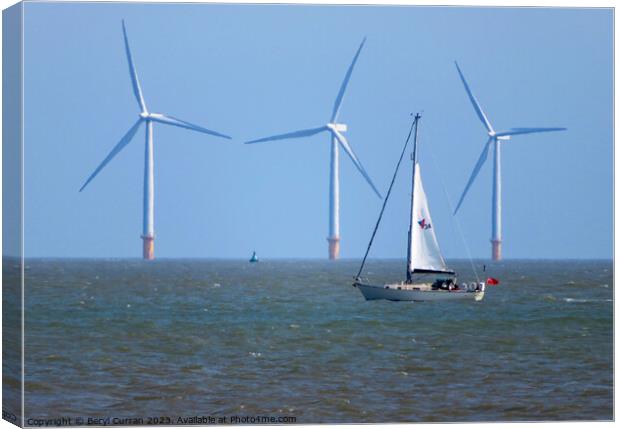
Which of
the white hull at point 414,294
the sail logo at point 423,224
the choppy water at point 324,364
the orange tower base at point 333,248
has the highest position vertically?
the sail logo at point 423,224

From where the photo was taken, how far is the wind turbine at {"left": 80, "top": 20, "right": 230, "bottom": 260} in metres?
37.6

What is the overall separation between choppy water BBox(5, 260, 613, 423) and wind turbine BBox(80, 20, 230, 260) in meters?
2.36

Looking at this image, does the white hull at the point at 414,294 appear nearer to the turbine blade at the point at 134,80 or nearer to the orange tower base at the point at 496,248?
the orange tower base at the point at 496,248

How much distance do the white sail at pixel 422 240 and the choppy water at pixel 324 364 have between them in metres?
1.44

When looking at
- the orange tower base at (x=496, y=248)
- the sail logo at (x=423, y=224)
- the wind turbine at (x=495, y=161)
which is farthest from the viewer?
the sail logo at (x=423, y=224)

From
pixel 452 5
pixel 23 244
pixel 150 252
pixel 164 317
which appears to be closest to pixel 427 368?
pixel 452 5

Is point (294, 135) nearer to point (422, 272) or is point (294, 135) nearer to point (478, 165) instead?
point (478, 165)

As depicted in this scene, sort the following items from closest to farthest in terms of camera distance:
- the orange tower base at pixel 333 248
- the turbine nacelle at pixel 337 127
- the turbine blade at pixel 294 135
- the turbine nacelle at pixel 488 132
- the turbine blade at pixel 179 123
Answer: the turbine nacelle at pixel 488 132
the turbine nacelle at pixel 337 127
the orange tower base at pixel 333 248
the turbine blade at pixel 294 135
the turbine blade at pixel 179 123

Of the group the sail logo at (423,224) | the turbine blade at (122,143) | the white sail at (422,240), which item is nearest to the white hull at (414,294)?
the white sail at (422,240)

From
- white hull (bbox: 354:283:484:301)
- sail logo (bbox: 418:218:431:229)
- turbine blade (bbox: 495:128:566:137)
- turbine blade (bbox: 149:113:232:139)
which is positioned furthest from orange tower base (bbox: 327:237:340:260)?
white hull (bbox: 354:283:484:301)

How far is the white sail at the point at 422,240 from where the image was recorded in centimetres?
4208

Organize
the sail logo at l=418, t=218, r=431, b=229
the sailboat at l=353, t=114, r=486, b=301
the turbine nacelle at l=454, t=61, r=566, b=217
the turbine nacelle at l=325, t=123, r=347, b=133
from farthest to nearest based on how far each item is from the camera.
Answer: the sailboat at l=353, t=114, r=486, b=301 → the sail logo at l=418, t=218, r=431, b=229 → the turbine nacelle at l=325, t=123, r=347, b=133 → the turbine nacelle at l=454, t=61, r=566, b=217

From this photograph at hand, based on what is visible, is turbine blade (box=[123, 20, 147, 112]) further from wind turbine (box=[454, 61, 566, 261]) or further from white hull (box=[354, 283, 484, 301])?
white hull (box=[354, 283, 484, 301])

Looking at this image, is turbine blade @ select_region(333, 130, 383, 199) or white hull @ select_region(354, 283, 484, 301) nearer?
turbine blade @ select_region(333, 130, 383, 199)
